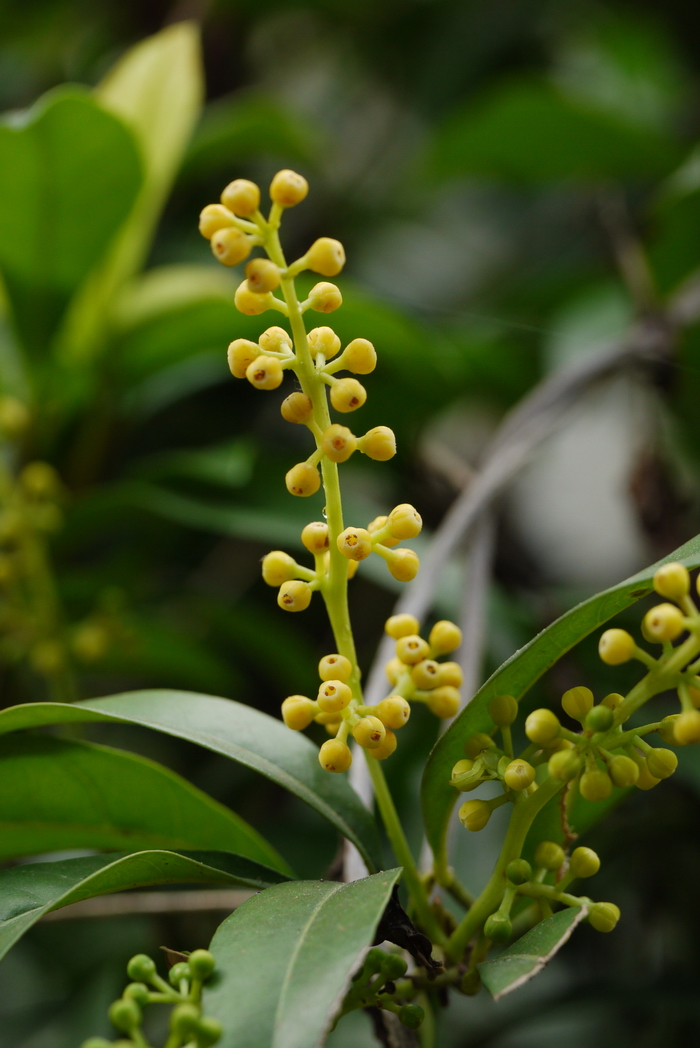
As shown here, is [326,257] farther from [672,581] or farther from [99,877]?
[99,877]

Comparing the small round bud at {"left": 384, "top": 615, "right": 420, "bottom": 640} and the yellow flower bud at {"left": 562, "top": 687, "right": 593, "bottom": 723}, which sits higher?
the small round bud at {"left": 384, "top": 615, "right": 420, "bottom": 640}

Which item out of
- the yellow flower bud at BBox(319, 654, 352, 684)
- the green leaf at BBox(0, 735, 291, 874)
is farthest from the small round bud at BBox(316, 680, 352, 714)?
the green leaf at BBox(0, 735, 291, 874)

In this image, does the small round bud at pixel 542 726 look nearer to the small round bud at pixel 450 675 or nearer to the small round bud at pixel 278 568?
the small round bud at pixel 450 675

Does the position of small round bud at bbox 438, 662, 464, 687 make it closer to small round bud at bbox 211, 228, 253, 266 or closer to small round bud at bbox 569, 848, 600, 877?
small round bud at bbox 569, 848, 600, 877

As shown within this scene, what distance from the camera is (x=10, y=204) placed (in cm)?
133

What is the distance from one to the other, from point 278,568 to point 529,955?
31 centimetres

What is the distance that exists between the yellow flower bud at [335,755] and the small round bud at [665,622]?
0.23 meters

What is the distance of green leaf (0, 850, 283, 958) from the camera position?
0.58 meters

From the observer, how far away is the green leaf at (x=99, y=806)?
74cm

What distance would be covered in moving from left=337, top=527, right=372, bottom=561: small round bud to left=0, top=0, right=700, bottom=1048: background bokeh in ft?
1.64

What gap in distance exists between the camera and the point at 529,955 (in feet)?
1.84

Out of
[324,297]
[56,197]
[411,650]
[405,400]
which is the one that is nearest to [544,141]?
Answer: [405,400]

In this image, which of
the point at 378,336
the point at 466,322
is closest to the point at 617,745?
the point at 378,336

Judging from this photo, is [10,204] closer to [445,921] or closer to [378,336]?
[378,336]
